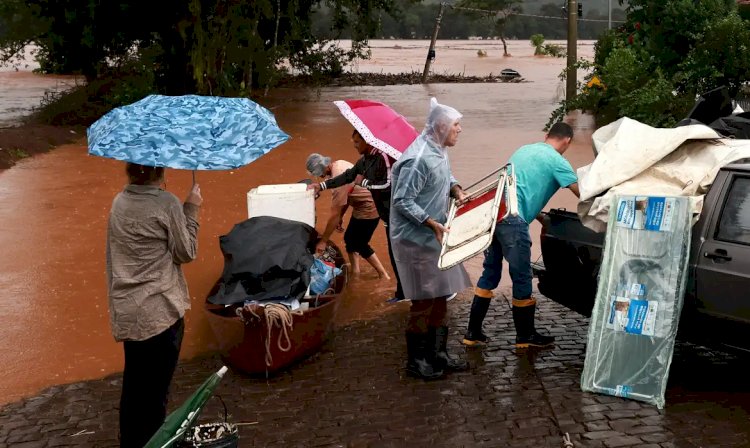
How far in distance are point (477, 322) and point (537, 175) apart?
1356 mm

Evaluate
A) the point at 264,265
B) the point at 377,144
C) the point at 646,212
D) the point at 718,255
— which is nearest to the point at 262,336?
the point at 264,265

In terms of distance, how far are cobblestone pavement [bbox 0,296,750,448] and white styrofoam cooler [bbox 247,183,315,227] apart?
5.60ft

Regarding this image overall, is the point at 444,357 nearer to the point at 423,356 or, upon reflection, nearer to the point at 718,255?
the point at 423,356

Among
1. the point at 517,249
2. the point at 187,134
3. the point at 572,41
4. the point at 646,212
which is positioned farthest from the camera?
the point at 572,41

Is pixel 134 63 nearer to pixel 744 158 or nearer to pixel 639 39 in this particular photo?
pixel 639 39

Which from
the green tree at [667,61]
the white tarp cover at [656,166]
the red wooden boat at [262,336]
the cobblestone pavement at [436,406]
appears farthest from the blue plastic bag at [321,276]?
the green tree at [667,61]

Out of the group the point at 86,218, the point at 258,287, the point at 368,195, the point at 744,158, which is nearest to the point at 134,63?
the point at 86,218

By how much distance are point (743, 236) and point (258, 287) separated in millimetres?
3599

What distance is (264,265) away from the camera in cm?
761

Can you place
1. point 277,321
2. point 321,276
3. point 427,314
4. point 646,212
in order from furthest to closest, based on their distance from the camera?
1. point 321,276
2. point 277,321
3. point 427,314
4. point 646,212

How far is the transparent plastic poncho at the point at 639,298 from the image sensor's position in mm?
6363

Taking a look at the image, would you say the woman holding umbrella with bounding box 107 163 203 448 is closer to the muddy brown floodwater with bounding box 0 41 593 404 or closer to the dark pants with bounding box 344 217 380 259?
the muddy brown floodwater with bounding box 0 41 593 404

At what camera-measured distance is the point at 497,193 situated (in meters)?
6.49

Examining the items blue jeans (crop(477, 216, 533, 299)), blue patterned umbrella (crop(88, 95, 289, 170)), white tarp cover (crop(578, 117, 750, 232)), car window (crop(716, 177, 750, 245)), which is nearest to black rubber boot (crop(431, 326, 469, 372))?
blue jeans (crop(477, 216, 533, 299))
